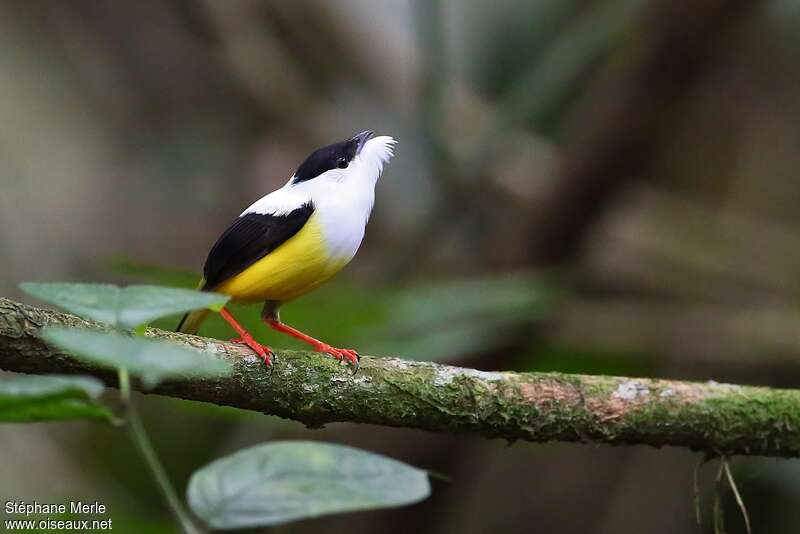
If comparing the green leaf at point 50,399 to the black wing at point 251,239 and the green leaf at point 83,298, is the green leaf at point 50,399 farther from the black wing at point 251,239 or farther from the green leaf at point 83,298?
the black wing at point 251,239

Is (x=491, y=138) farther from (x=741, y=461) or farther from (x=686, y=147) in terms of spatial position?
(x=686, y=147)

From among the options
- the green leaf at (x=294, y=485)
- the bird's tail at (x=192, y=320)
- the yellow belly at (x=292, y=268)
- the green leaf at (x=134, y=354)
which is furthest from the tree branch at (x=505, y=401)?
the green leaf at (x=134, y=354)

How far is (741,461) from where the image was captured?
547 cm

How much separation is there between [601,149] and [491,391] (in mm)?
2877

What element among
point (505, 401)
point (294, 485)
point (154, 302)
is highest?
point (505, 401)

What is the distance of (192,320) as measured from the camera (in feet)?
10.8

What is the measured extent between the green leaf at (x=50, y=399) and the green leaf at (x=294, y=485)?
0.20m

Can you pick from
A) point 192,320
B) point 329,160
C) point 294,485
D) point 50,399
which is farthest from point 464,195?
point 50,399

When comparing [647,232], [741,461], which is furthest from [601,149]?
[741,461]

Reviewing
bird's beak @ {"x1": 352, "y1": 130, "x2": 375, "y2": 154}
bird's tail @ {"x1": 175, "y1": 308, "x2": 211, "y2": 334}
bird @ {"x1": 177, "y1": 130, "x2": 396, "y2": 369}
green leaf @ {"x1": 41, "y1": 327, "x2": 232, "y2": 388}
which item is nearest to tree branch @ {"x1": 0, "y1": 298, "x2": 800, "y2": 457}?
bird @ {"x1": 177, "y1": 130, "x2": 396, "y2": 369}

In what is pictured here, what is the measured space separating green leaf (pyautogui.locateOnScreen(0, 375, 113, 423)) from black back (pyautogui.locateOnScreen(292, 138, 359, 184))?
78.7 inches

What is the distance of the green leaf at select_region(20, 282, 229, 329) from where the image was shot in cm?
126

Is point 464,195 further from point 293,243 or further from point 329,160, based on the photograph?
point 293,243

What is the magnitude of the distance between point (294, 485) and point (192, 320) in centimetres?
206
